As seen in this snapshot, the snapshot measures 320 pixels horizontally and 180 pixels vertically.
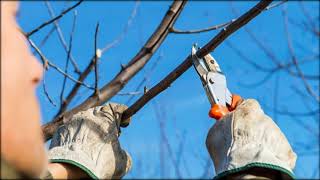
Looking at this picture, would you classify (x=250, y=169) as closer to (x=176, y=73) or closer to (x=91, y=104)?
(x=176, y=73)

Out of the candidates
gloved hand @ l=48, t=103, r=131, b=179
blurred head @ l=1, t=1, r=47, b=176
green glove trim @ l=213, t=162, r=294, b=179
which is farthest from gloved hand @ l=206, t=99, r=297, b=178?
blurred head @ l=1, t=1, r=47, b=176

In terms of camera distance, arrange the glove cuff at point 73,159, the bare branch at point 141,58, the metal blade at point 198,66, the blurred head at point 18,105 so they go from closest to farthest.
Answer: the blurred head at point 18,105 → the glove cuff at point 73,159 → the metal blade at point 198,66 → the bare branch at point 141,58

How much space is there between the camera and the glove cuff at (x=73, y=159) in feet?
3.56

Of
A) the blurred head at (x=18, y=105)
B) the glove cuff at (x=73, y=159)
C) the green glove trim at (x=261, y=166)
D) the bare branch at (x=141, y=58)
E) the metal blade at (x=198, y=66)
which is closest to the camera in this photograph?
the blurred head at (x=18, y=105)

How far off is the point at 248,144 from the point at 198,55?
40cm

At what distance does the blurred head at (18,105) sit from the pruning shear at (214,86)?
0.60 metres

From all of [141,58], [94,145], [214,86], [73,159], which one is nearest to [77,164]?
[73,159]

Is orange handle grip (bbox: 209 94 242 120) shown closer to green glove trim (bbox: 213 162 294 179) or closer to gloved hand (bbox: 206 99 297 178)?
gloved hand (bbox: 206 99 297 178)

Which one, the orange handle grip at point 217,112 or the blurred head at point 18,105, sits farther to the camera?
the orange handle grip at point 217,112

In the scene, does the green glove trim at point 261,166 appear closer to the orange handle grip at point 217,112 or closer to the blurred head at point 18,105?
the orange handle grip at point 217,112

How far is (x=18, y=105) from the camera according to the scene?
1.90 feet

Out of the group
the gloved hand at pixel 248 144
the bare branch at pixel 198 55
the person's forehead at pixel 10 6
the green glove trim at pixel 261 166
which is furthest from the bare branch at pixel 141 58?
the person's forehead at pixel 10 6

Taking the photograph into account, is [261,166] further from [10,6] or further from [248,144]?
[10,6]

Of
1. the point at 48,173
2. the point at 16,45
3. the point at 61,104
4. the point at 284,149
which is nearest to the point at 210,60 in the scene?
the point at 284,149
